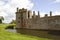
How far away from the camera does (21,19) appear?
76.7m

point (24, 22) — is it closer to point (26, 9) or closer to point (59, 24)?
point (26, 9)

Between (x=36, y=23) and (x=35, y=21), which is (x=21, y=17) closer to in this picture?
(x=35, y=21)

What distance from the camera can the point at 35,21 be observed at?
6625 cm

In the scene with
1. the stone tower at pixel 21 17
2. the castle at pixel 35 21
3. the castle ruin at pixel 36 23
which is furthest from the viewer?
the stone tower at pixel 21 17

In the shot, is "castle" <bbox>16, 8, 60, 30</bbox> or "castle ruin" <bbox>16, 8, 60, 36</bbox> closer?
"castle ruin" <bbox>16, 8, 60, 36</bbox>

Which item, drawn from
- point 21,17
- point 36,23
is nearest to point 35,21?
point 36,23

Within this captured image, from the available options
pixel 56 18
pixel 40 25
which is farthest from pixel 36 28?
pixel 56 18

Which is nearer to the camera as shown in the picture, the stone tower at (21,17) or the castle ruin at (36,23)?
the castle ruin at (36,23)

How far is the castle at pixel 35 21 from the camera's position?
56.0 m

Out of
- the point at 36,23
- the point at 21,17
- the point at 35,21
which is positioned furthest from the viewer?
the point at 21,17

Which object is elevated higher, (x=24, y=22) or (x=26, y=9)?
(x=26, y=9)

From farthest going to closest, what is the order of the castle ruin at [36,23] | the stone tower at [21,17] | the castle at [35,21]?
the stone tower at [21,17] < the castle at [35,21] < the castle ruin at [36,23]

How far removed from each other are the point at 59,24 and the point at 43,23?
30.2 feet

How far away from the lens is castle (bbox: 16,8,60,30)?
5597cm
